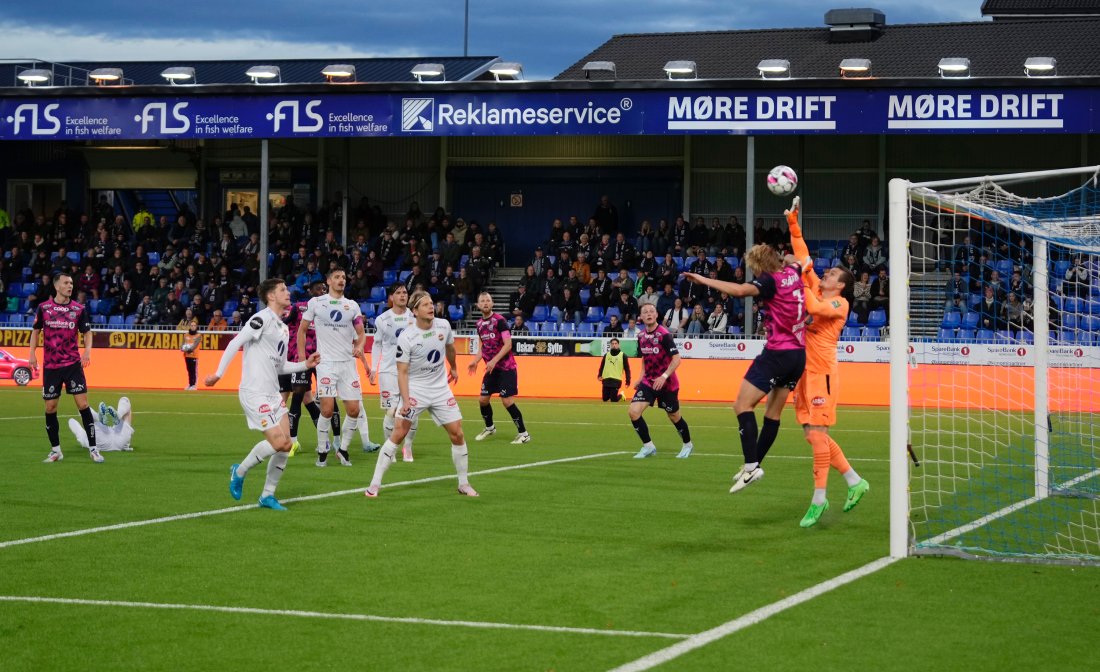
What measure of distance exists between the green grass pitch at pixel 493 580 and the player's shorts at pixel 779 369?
3.83ft

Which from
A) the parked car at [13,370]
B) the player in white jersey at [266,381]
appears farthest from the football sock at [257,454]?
the parked car at [13,370]

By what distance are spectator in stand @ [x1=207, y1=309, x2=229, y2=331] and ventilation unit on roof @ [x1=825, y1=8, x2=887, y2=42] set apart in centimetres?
2296

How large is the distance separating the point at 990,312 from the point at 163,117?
72.0 feet

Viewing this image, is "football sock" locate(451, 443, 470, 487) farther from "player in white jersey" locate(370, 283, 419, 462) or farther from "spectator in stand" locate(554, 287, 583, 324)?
"spectator in stand" locate(554, 287, 583, 324)

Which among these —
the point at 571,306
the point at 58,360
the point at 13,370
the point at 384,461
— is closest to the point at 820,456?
the point at 384,461

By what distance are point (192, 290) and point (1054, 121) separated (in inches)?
871

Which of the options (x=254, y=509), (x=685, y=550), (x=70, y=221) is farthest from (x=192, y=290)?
(x=685, y=550)

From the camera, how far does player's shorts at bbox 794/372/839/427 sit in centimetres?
1084

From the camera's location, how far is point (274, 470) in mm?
11789

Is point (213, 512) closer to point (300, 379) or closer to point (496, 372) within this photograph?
point (300, 379)

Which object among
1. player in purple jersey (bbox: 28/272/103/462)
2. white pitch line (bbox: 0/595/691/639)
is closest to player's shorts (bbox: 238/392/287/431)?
white pitch line (bbox: 0/595/691/639)

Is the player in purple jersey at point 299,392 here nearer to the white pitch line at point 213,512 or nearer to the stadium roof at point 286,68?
the white pitch line at point 213,512

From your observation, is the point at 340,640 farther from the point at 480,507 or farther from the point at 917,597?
the point at 480,507

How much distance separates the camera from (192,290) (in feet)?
117
